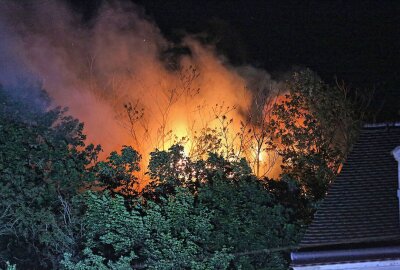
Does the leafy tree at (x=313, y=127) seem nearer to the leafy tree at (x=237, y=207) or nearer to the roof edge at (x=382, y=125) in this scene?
the leafy tree at (x=237, y=207)

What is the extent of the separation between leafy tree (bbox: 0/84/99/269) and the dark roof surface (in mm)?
7232

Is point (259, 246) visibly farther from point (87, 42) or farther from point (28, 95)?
point (87, 42)

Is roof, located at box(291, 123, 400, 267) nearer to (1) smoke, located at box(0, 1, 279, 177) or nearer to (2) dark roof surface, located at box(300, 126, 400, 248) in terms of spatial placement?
(2) dark roof surface, located at box(300, 126, 400, 248)

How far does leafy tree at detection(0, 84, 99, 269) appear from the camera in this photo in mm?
16344

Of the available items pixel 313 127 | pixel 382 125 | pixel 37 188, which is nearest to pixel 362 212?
pixel 382 125

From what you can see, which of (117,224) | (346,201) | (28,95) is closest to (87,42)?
(28,95)

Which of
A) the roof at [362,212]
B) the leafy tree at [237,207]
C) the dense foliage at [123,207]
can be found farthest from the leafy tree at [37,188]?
the roof at [362,212]

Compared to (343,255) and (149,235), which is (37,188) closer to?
(149,235)

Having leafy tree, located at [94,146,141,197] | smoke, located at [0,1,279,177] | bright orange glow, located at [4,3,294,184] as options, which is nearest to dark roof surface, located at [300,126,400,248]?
leafy tree, located at [94,146,141,197]

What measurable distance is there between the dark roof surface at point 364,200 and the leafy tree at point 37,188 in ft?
23.7

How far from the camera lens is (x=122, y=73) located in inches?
1128

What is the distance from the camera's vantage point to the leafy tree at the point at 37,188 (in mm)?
16344

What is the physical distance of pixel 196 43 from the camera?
30969 mm

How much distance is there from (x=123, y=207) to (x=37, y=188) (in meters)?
2.89
